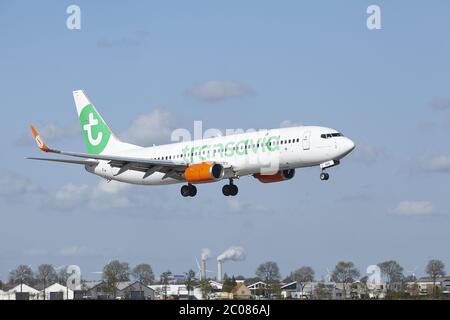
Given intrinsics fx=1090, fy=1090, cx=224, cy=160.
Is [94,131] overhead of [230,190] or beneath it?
overhead

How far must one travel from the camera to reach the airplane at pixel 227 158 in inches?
3484

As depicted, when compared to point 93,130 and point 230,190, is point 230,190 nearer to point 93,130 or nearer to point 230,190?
point 230,190

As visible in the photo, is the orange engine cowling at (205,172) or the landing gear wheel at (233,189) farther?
the landing gear wheel at (233,189)

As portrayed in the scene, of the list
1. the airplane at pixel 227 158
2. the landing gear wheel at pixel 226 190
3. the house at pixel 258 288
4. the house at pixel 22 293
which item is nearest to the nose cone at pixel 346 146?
the airplane at pixel 227 158

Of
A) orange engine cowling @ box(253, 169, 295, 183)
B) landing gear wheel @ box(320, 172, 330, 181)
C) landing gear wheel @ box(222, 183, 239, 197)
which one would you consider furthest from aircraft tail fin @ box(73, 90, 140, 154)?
landing gear wheel @ box(320, 172, 330, 181)

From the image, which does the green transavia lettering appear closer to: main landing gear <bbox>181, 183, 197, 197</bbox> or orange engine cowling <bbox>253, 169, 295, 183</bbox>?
main landing gear <bbox>181, 183, 197, 197</bbox>

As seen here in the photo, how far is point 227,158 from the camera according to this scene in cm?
9356

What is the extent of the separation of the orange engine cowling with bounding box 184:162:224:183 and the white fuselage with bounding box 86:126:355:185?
0.68m

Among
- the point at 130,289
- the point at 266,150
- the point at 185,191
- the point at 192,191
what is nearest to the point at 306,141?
the point at 266,150

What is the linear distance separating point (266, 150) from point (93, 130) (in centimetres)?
3172

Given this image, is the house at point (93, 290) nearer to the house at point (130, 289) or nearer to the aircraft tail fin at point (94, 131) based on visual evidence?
the house at point (130, 289)

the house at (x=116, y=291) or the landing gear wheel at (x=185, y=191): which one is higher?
the landing gear wheel at (x=185, y=191)

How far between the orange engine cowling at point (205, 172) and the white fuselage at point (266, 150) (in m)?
0.68

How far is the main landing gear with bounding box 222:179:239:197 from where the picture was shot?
98.8 m
